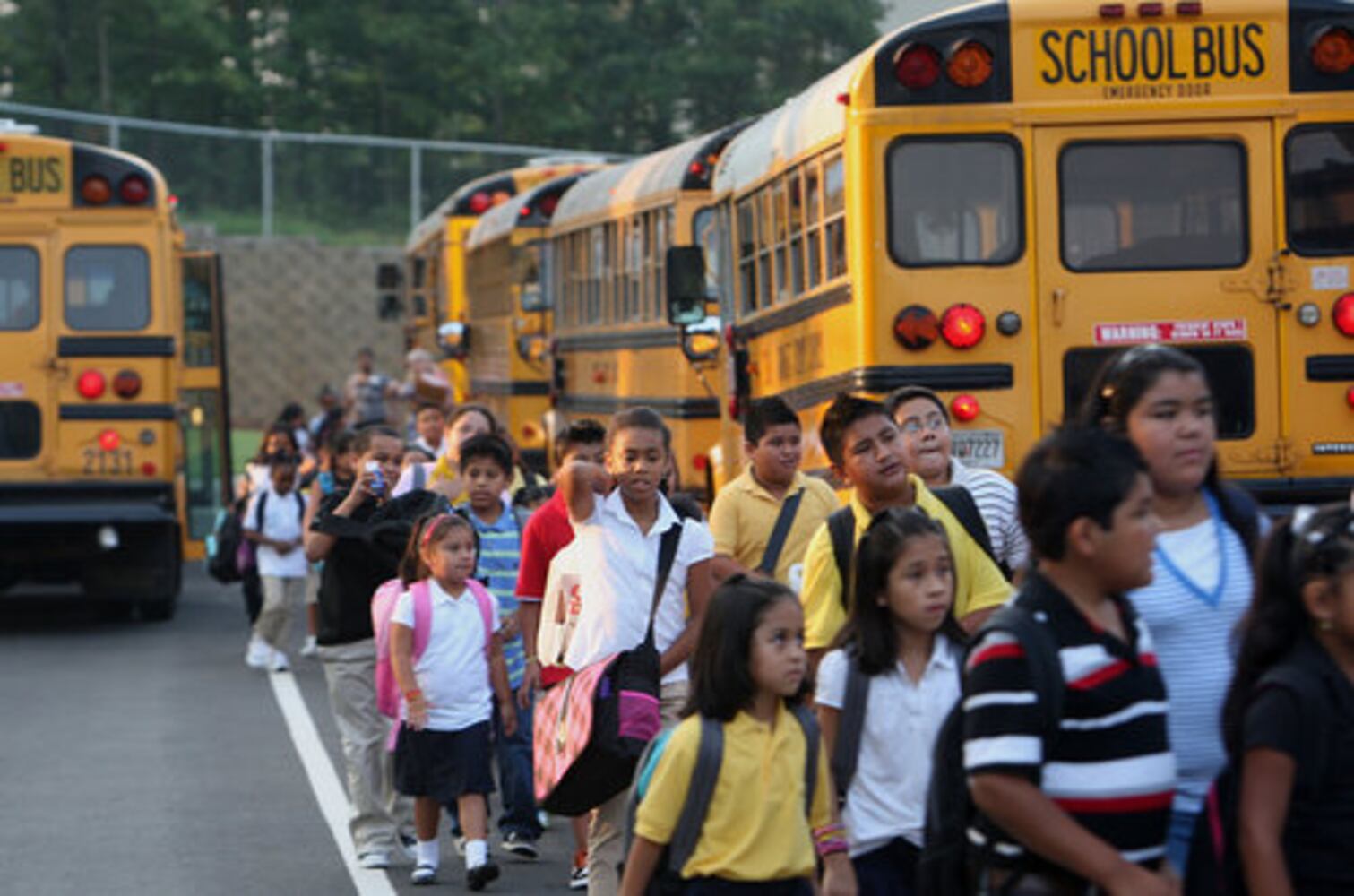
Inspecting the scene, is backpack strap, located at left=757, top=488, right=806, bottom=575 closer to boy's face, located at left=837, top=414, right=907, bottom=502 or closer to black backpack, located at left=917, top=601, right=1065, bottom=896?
boy's face, located at left=837, top=414, right=907, bottom=502

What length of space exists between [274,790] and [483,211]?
58.5 feet

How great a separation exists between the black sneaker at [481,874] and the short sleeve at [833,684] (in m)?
3.35

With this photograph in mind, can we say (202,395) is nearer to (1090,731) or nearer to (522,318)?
(522,318)

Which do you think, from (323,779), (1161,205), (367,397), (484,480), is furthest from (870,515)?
(367,397)

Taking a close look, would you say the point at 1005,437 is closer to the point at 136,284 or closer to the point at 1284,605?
the point at 1284,605

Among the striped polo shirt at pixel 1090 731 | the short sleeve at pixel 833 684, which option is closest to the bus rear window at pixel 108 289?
the short sleeve at pixel 833 684

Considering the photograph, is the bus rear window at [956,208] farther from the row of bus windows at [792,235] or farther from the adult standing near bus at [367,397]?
the adult standing near bus at [367,397]

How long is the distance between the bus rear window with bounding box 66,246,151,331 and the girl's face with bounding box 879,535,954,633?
1312cm

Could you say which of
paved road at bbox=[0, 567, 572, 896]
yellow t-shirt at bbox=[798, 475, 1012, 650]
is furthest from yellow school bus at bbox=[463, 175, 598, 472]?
yellow t-shirt at bbox=[798, 475, 1012, 650]

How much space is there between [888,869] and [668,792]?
471 millimetres

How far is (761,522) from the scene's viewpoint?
320 inches

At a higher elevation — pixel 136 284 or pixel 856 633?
pixel 136 284

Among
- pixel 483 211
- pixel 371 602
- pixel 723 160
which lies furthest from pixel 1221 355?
pixel 483 211

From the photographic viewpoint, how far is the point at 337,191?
41094 mm
